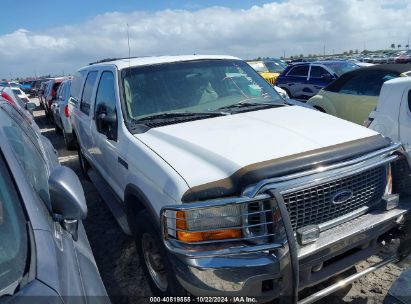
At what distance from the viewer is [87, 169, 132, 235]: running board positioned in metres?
3.59

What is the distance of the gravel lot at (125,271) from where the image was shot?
3.17m

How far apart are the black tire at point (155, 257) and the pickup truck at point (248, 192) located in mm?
14

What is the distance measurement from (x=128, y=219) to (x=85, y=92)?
2.77 m

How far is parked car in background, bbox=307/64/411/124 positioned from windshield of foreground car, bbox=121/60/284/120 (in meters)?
3.41

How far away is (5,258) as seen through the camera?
159 cm

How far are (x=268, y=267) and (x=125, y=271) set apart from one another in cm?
199

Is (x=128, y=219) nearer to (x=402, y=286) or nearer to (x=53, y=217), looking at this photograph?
(x=53, y=217)

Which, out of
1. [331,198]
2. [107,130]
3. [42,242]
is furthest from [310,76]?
[42,242]

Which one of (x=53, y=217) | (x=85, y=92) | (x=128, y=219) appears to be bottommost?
(x=128, y=219)

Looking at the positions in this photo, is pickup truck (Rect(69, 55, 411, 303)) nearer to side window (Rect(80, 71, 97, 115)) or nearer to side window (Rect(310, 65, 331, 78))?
side window (Rect(80, 71, 97, 115))

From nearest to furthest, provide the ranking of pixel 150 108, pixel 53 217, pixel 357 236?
pixel 53 217 → pixel 357 236 → pixel 150 108

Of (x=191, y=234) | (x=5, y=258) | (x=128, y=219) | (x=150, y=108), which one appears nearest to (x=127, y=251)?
(x=128, y=219)

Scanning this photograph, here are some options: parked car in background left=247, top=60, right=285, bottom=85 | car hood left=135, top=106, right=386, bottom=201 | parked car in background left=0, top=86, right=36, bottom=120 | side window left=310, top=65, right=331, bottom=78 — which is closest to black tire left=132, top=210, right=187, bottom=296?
car hood left=135, top=106, right=386, bottom=201

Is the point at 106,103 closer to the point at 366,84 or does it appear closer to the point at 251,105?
the point at 251,105
